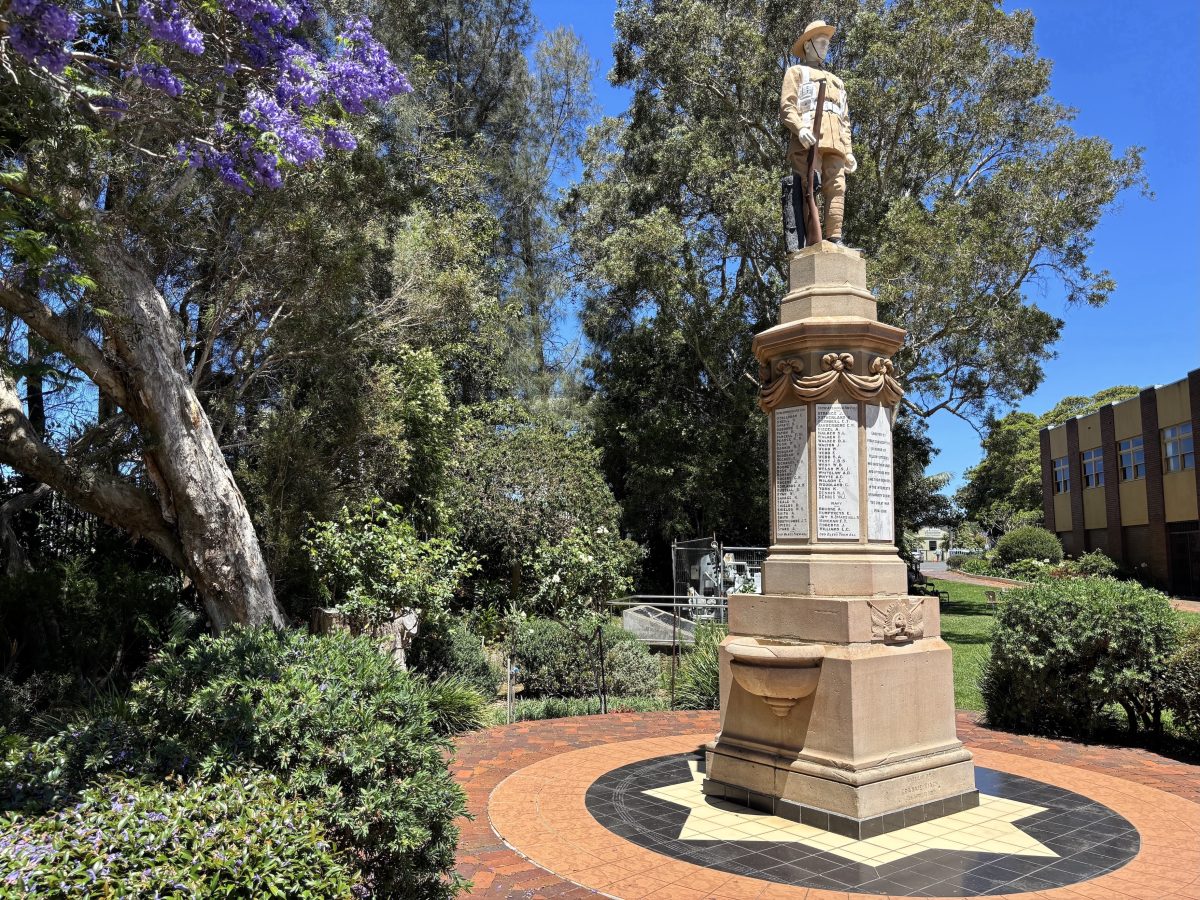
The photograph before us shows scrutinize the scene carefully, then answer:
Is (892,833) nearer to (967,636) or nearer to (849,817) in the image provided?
(849,817)

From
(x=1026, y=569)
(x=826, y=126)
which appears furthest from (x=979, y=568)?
(x=826, y=126)

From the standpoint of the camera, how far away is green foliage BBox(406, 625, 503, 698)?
40.4 feet

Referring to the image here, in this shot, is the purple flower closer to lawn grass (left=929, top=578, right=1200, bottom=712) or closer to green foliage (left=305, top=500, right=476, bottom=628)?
green foliage (left=305, top=500, right=476, bottom=628)

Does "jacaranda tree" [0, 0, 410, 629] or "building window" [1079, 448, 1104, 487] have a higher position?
"building window" [1079, 448, 1104, 487]

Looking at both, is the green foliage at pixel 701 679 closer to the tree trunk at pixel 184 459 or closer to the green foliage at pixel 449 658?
the green foliage at pixel 449 658

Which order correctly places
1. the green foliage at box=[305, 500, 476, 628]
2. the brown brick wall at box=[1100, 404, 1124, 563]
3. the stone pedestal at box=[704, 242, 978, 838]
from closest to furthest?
the stone pedestal at box=[704, 242, 978, 838]
the green foliage at box=[305, 500, 476, 628]
the brown brick wall at box=[1100, 404, 1124, 563]

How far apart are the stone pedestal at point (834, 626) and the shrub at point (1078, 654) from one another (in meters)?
3.22

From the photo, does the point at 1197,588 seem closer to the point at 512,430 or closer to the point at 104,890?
the point at 512,430

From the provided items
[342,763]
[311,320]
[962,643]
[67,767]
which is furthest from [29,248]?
[962,643]

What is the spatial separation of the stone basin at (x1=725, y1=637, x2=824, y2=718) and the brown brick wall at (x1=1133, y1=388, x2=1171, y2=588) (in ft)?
124

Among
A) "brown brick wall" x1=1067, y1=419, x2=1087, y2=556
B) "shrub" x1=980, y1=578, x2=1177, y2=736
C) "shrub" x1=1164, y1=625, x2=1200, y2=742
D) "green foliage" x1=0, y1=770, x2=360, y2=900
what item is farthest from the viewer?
"brown brick wall" x1=1067, y1=419, x2=1087, y2=556

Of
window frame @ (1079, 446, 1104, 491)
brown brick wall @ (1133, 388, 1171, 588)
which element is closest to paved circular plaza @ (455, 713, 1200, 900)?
brown brick wall @ (1133, 388, 1171, 588)

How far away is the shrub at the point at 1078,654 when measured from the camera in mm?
8695

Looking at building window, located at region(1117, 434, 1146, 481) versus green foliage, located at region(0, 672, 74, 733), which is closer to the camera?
green foliage, located at region(0, 672, 74, 733)
